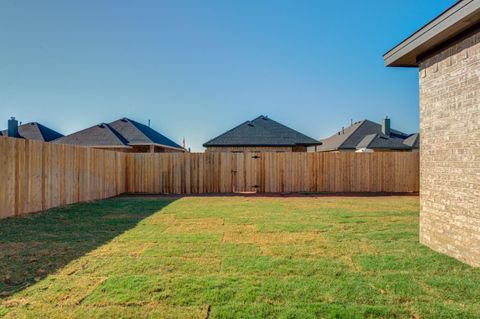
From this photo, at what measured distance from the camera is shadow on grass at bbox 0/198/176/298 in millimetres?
3523

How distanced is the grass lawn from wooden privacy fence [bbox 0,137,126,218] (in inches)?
39.6

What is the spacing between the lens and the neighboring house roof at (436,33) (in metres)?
3.51

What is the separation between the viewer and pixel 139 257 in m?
4.04

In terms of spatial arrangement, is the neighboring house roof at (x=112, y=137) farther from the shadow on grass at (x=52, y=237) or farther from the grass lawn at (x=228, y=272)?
the grass lawn at (x=228, y=272)

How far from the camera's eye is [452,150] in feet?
13.6

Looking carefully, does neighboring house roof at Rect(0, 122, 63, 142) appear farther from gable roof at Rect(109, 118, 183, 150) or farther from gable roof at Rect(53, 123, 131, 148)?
gable roof at Rect(109, 118, 183, 150)

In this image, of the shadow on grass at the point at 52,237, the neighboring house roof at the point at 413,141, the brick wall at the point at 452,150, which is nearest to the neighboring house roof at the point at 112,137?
the shadow on grass at the point at 52,237

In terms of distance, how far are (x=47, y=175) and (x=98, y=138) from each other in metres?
12.0

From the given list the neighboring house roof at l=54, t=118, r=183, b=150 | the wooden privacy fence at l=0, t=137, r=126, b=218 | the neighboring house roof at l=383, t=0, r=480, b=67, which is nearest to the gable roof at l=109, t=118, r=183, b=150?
the neighboring house roof at l=54, t=118, r=183, b=150

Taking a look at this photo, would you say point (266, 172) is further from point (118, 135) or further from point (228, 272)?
point (118, 135)

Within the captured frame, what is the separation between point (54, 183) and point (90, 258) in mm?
5694

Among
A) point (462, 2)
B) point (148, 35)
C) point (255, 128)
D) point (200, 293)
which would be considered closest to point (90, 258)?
point (200, 293)

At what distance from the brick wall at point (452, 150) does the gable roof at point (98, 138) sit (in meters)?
17.2

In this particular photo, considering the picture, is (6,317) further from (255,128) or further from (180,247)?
(255,128)
